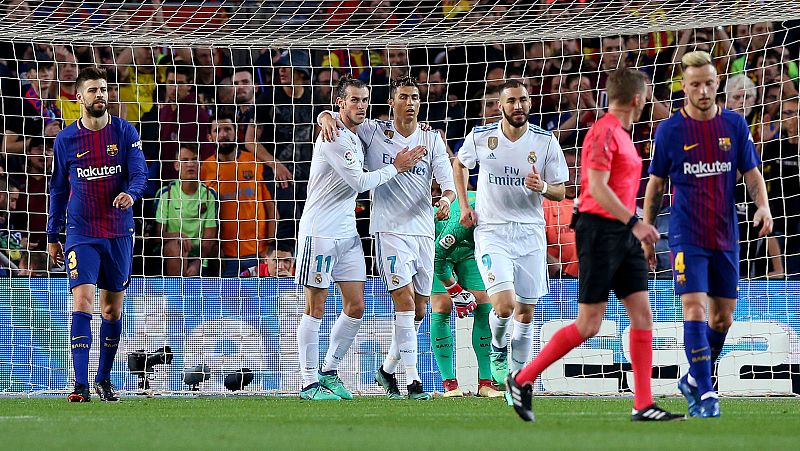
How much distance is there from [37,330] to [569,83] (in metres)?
5.56

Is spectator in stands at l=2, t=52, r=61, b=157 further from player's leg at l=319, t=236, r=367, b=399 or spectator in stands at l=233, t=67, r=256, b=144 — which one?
player's leg at l=319, t=236, r=367, b=399

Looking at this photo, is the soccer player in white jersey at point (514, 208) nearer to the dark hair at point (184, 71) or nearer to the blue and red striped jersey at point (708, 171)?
the blue and red striped jersey at point (708, 171)

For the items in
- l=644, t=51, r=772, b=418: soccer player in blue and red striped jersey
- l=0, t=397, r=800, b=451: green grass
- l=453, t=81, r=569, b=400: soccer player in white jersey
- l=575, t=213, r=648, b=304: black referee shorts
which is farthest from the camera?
l=453, t=81, r=569, b=400: soccer player in white jersey

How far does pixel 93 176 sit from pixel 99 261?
1.87ft

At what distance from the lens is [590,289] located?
6.10 m

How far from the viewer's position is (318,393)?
8828mm

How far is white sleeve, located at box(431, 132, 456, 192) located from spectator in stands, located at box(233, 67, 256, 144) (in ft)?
12.7

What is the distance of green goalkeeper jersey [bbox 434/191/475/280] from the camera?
31.0ft

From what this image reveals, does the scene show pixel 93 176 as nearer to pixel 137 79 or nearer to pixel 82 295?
pixel 82 295

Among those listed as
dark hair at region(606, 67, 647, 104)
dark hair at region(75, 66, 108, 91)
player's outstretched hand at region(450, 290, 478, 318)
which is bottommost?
player's outstretched hand at region(450, 290, 478, 318)

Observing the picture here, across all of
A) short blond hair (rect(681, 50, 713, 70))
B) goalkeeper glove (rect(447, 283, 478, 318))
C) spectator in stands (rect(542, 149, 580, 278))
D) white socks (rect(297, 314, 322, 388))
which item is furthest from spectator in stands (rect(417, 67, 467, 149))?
short blond hair (rect(681, 50, 713, 70))

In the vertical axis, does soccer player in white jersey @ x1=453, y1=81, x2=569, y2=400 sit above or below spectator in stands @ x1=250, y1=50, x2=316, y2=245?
below

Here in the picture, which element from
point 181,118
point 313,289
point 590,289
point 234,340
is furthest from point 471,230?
point 181,118

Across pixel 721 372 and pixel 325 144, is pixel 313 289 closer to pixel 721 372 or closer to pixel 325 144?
pixel 325 144
